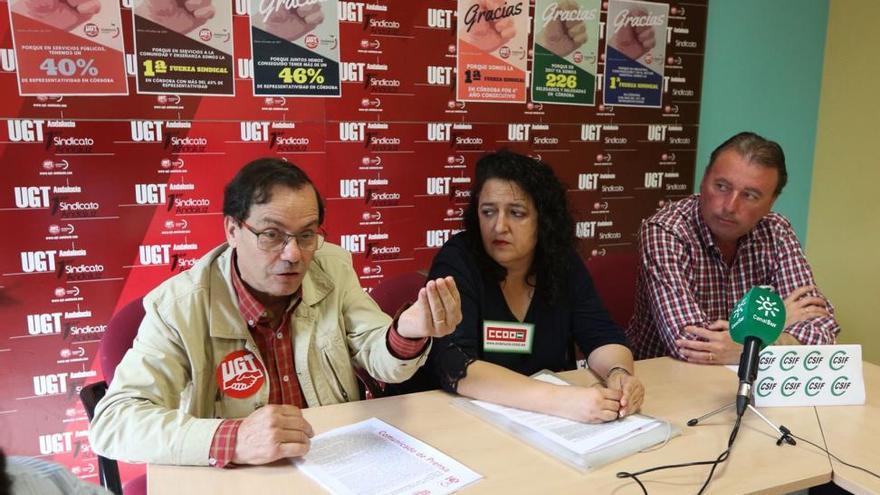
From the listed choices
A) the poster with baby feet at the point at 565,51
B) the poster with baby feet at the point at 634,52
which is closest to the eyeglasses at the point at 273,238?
the poster with baby feet at the point at 565,51

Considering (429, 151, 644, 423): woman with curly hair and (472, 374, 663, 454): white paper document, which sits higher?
(429, 151, 644, 423): woman with curly hair

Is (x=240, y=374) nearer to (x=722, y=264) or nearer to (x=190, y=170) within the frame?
(x=190, y=170)

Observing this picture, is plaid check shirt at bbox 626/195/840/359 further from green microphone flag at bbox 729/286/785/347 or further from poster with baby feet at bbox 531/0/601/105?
poster with baby feet at bbox 531/0/601/105

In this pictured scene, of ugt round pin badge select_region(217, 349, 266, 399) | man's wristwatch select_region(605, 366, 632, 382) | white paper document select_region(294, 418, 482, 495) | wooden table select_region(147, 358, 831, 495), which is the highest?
ugt round pin badge select_region(217, 349, 266, 399)

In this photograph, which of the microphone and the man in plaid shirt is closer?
the microphone

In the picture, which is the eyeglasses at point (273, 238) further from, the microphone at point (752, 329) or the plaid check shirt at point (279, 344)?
the microphone at point (752, 329)

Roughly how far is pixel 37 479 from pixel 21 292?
78.6 inches

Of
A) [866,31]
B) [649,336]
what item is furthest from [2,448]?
[866,31]

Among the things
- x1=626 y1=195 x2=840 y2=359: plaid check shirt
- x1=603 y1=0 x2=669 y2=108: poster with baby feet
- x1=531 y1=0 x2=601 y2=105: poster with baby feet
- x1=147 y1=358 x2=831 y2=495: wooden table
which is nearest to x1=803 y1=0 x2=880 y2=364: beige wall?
x1=603 y1=0 x2=669 y2=108: poster with baby feet

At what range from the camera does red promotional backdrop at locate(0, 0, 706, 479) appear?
251cm

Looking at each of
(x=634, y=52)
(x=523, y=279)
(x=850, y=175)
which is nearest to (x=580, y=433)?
(x=523, y=279)

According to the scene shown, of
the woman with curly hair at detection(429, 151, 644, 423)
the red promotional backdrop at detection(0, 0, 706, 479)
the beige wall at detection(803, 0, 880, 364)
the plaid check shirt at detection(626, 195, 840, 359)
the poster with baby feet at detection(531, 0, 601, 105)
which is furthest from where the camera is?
the beige wall at detection(803, 0, 880, 364)

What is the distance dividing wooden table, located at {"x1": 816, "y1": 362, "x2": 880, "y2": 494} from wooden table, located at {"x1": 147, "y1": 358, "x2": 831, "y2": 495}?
0.03 meters

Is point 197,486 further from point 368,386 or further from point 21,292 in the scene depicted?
point 21,292
